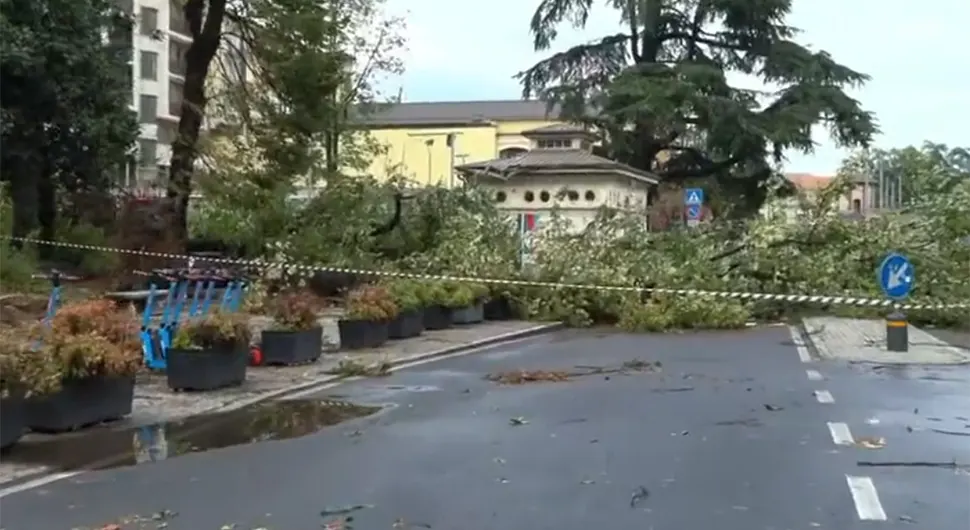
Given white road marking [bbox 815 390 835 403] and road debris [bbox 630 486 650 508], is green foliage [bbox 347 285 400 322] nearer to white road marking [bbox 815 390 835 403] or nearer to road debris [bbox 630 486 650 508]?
white road marking [bbox 815 390 835 403]

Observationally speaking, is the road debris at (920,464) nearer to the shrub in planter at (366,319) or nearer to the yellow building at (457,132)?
the shrub in planter at (366,319)

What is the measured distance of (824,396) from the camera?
539 inches

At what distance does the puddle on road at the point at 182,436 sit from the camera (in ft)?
31.5

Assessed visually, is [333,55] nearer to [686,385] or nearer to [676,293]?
[676,293]

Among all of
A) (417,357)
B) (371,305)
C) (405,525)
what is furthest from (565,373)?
(405,525)

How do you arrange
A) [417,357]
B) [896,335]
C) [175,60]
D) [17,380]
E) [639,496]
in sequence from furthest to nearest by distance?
1. [175,60]
2. [896,335]
3. [417,357]
4. [17,380]
5. [639,496]

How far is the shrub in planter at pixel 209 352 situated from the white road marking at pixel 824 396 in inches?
237

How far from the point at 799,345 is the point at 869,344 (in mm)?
1081

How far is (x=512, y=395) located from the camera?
1389 centimetres

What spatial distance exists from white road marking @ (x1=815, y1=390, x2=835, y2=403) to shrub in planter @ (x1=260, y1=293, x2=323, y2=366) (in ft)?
20.5

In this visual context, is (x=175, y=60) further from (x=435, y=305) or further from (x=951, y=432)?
(x=951, y=432)

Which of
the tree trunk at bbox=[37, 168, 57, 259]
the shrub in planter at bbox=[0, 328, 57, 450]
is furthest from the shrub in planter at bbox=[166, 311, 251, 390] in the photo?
the tree trunk at bbox=[37, 168, 57, 259]

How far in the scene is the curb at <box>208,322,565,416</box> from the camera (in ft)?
41.9

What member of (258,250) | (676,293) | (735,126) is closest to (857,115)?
(735,126)
